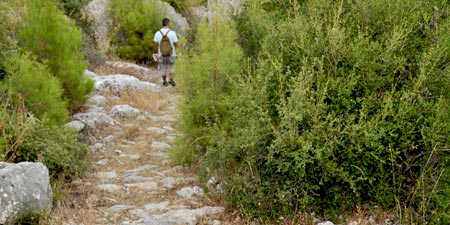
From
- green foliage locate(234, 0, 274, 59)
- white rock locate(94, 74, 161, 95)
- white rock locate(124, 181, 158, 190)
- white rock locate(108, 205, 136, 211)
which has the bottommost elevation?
white rock locate(124, 181, 158, 190)

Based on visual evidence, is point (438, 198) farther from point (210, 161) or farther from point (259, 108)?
point (210, 161)

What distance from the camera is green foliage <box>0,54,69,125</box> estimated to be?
6633mm

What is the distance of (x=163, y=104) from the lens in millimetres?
10758

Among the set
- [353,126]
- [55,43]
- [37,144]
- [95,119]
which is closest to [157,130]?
[95,119]

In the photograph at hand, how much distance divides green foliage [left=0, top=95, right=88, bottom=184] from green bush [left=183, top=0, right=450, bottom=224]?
2.17 metres

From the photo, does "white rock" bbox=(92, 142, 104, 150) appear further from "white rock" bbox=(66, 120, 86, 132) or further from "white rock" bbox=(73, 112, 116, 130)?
"white rock" bbox=(73, 112, 116, 130)

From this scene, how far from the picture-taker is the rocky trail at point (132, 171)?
17.0ft

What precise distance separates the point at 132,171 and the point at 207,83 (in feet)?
5.43

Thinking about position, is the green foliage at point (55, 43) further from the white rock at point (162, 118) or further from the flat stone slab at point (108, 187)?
the flat stone slab at point (108, 187)

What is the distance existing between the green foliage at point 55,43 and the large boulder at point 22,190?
10.1ft

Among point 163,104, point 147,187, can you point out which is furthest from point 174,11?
point 147,187

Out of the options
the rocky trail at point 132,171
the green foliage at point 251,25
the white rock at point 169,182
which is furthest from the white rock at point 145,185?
the green foliage at point 251,25

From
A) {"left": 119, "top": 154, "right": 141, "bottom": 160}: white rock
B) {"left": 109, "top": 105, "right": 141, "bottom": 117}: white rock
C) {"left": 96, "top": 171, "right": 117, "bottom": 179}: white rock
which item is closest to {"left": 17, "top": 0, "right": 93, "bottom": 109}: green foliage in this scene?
{"left": 109, "top": 105, "right": 141, "bottom": 117}: white rock

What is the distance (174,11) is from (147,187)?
12.4m
